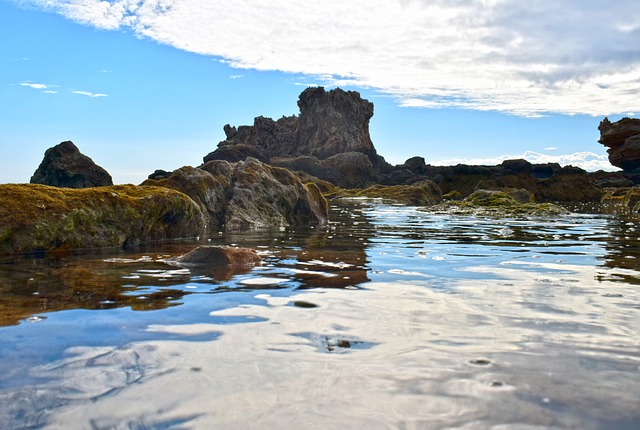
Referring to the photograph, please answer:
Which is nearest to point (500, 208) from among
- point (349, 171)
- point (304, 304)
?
point (304, 304)

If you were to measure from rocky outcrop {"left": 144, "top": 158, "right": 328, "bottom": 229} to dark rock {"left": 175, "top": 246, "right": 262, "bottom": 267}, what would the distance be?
342 inches

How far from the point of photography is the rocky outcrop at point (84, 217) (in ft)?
34.2

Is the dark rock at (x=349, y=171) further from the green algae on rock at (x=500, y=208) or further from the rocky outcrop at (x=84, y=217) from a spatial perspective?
the rocky outcrop at (x=84, y=217)

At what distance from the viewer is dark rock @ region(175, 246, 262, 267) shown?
9086 mm

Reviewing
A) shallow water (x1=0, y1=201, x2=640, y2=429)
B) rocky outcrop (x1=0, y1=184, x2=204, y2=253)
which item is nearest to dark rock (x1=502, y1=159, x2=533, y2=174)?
rocky outcrop (x1=0, y1=184, x2=204, y2=253)

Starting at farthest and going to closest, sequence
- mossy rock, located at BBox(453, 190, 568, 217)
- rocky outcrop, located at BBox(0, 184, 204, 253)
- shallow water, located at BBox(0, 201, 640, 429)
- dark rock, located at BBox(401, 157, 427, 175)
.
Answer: dark rock, located at BBox(401, 157, 427, 175) < mossy rock, located at BBox(453, 190, 568, 217) < rocky outcrop, located at BBox(0, 184, 204, 253) < shallow water, located at BBox(0, 201, 640, 429)

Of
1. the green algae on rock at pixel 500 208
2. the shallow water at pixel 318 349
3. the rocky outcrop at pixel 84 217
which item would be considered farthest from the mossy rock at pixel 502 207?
the shallow water at pixel 318 349

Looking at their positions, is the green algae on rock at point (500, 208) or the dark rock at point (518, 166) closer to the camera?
the green algae on rock at point (500, 208)

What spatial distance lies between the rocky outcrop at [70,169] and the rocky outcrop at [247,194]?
112 ft

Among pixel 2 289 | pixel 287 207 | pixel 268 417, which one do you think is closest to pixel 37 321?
pixel 2 289

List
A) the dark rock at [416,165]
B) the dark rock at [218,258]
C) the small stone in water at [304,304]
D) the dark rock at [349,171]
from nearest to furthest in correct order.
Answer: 1. the small stone in water at [304,304]
2. the dark rock at [218,258]
3. the dark rock at [416,165]
4. the dark rock at [349,171]

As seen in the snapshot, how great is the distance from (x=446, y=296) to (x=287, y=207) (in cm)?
1570

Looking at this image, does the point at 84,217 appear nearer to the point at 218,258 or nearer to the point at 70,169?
the point at 218,258

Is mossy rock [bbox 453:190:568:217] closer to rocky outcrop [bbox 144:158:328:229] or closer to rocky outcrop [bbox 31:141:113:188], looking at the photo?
rocky outcrop [bbox 144:158:328:229]
